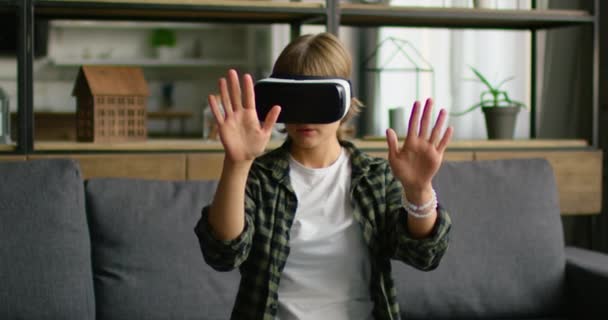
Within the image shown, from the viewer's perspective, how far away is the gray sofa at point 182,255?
1.77 m

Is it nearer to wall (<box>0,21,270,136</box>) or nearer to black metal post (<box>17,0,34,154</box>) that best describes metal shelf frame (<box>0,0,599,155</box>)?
black metal post (<box>17,0,34,154</box>)

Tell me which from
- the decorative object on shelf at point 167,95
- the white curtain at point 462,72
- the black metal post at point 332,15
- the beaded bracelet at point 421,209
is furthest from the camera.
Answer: the decorative object on shelf at point 167,95

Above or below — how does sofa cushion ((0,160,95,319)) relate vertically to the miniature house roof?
below

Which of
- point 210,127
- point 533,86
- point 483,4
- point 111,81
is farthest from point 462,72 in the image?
point 111,81

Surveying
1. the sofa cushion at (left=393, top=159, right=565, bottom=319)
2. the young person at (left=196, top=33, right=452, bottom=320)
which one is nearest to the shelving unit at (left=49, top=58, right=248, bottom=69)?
the sofa cushion at (left=393, top=159, right=565, bottom=319)

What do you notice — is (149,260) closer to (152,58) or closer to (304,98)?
(304,98)

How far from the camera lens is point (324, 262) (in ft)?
4.03

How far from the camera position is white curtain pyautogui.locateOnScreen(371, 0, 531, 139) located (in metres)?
2.96

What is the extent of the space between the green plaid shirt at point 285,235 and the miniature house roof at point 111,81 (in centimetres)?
96

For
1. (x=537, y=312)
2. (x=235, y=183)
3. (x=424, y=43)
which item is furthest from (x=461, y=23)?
(x=235, y=183)

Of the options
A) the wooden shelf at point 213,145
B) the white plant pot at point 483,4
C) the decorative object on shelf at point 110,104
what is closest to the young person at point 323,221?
the wooden shelf at point 213,145

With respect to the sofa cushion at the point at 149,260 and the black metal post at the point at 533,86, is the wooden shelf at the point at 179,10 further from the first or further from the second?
the black metal post at the point at 533,86

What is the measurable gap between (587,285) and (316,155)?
39.6 inches

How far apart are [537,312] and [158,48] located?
13.0 feet
